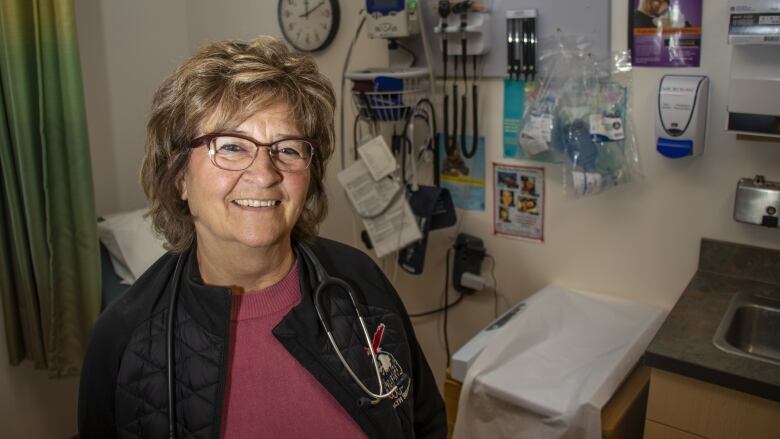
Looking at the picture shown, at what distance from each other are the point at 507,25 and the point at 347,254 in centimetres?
98

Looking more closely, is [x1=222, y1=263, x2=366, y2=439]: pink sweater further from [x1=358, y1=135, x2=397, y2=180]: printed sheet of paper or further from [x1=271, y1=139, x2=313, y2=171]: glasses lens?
[x1=358, y1=135, x2=397, y2=180]: printed sheet of paper

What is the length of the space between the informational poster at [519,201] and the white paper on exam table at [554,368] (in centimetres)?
26

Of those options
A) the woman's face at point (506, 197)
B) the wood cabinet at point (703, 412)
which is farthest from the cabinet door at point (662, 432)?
the woman's face at point (506, 197)

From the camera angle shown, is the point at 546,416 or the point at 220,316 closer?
the point at 220,316

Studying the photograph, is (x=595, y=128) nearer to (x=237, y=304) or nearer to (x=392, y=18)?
(x=392, y=18)

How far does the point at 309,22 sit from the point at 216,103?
56.2 inches

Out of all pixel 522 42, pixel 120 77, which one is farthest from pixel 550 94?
pixel 120 77

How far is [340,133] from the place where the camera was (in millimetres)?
2527

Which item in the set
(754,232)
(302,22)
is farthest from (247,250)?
(302,22)

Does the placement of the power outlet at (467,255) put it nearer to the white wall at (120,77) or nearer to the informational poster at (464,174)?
the informational poster at (464,174)

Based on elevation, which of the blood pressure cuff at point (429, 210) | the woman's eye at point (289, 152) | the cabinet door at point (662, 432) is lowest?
the cabinet door at point (662, 432)

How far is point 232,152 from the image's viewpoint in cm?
113

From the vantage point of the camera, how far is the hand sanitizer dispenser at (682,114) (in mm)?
1711

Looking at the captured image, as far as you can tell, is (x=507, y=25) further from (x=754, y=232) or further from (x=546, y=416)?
(x=546, y=416)
